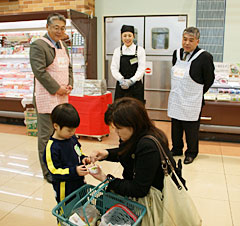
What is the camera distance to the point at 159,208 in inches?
63.3

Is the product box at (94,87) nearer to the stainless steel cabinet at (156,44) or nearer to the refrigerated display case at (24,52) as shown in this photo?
the refrigerated display case at (24,52)

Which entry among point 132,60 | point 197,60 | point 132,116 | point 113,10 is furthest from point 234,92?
point 132,116

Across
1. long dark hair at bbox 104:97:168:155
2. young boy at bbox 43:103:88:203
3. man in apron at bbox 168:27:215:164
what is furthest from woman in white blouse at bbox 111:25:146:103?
→ long dark hair at bbox 104:97:168:155

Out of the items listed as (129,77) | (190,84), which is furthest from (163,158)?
(129,77)

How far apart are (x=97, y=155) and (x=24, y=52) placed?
436 cm

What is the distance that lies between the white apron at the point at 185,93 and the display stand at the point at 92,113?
1.22 metres

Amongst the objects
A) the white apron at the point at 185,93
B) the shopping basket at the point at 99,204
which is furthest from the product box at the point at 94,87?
the shopping basket at the point at 99,204

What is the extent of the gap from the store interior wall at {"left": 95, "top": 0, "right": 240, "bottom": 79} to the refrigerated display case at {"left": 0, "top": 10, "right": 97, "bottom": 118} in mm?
284

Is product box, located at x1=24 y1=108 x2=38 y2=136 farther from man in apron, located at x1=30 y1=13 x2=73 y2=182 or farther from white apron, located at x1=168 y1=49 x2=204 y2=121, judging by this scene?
white apron, located at x1=168 y1=49 x2=204 y2=121

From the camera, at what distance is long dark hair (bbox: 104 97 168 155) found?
1613mm

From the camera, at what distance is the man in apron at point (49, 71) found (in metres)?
2.93

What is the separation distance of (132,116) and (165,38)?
4.47m

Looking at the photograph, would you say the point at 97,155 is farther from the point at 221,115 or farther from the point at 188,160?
the point at 221,115

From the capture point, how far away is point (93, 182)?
3244 mm
